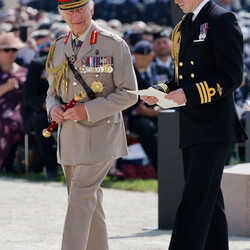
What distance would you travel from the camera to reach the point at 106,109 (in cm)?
467

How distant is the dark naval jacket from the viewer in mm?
4188

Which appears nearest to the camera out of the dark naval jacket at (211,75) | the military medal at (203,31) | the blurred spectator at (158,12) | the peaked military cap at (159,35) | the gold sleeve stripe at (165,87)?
the dark naval jacket at (211,75)

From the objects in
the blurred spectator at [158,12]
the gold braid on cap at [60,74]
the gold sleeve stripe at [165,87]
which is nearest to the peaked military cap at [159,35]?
the gold braid on cap at [60,74]

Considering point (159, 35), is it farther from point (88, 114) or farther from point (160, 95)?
point (160, 95)

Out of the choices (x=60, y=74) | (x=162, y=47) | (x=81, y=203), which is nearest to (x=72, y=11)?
(x=60, y=74)

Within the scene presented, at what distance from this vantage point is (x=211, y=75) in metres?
4.31

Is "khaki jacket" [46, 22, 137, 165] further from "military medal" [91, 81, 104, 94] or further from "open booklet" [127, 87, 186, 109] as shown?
"open booklet" [127, 87, 186, 109]

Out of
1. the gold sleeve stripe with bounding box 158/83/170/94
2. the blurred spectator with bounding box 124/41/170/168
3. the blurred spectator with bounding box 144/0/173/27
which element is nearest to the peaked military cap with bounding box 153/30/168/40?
the blurred spectator with bounding box 124/41/170/168

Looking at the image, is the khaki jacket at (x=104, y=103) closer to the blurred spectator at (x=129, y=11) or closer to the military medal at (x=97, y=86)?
the military medal at (x=97, y=86)

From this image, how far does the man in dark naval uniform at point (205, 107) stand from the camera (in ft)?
13.8

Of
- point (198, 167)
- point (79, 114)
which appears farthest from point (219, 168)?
point (79, 114)

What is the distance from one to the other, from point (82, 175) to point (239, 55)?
3.66 ft

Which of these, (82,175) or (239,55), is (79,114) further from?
(239,55)

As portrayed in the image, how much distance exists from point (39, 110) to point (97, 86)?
5.90 m
